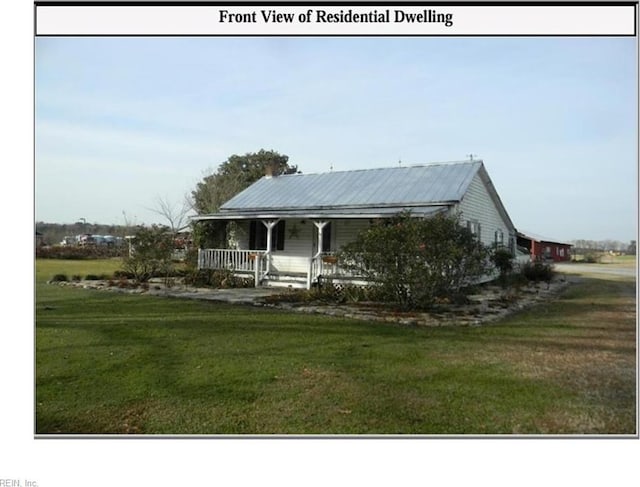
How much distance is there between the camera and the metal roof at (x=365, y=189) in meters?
13.9


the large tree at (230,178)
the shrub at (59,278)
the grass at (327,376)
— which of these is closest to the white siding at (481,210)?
the grass at (327,376)

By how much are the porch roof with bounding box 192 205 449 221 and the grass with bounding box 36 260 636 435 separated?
15.7 feet

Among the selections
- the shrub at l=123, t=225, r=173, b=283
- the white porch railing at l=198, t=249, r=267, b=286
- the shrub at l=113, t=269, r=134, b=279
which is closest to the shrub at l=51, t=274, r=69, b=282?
the shrub at l=113, t=269, r=134, b=279

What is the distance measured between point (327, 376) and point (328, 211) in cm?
1004

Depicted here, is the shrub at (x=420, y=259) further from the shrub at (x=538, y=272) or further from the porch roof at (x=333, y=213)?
the shrub at (x=538, y=272)

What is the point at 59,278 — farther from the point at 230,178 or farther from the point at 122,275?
the point at 230,178

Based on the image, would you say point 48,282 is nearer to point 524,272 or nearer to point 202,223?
point 202,223

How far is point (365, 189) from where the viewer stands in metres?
15.6

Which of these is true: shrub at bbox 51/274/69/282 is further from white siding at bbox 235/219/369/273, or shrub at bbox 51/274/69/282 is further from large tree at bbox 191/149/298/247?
large tree at bbox 191/149/298/247

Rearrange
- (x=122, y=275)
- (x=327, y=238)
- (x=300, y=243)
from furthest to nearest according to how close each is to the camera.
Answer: (x=122, y=275)
(x=300, y=243)
(x=327, y=238)

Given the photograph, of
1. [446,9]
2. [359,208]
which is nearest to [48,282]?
[359,208]

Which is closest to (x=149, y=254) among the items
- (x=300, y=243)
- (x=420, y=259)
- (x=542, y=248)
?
(x=300, y=243)

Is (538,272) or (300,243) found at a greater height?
(300,243)

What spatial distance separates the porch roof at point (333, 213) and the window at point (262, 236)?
1.78 feet
